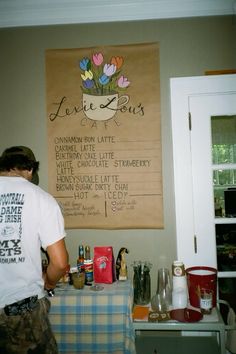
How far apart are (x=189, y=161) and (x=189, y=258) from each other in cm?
76

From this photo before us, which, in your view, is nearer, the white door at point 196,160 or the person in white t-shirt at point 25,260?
the person in white t-shirt at point 25,260

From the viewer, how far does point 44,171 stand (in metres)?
2.29

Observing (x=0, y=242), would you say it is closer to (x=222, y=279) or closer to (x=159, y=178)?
(x=159, y=178)

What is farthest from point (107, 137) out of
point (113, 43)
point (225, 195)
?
point (225, 195)

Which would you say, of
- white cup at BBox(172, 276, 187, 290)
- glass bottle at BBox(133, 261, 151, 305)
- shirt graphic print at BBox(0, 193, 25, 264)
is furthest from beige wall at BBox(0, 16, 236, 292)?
shirt graphic print at BBox(0, 193, 25, 264)

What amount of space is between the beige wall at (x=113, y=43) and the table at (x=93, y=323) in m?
0.50

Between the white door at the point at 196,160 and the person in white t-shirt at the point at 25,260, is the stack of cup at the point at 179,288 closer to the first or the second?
the white door at the point at 196,160

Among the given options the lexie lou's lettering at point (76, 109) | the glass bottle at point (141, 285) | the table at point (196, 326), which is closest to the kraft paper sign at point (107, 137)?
the lexie lou's lettering at point (76, 109)

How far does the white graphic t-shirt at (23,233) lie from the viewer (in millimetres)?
1391

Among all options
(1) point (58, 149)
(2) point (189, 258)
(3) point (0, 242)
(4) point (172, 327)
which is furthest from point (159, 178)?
(3) point (0, 242)

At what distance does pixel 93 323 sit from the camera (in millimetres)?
1772

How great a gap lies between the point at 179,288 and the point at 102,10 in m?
2.18

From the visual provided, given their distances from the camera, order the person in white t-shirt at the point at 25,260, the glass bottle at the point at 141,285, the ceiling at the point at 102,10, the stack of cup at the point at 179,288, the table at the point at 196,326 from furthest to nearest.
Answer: the ceiling at the point at 102,10, the glass bottle at the point at 141,285, the stack of cup at the point at 179,288, the table at the point at 196,326, the person in white t-shirt at the point at 25,260

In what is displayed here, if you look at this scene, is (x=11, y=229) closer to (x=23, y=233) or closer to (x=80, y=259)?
(x=23, y=233)
